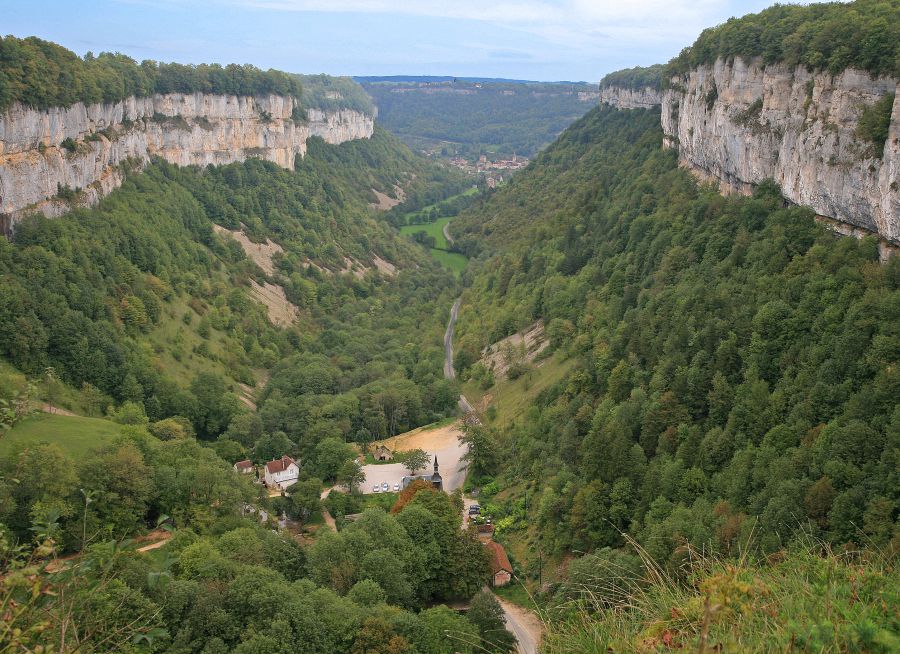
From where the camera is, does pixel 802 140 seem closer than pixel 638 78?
Yes

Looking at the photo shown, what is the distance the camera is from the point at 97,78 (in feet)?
208

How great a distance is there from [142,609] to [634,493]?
17599mm

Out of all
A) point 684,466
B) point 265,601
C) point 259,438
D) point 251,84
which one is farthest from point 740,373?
point 251,84

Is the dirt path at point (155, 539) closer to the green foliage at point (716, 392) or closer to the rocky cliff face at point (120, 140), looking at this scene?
the green foliage at point (716, 392)

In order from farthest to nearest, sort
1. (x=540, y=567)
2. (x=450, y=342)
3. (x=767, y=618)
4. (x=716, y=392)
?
(x=450, y=342) → (x=540, y=567) → (x=716, y=392) → (x=767, y=618)

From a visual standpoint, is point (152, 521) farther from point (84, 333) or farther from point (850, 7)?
point (850, 7)

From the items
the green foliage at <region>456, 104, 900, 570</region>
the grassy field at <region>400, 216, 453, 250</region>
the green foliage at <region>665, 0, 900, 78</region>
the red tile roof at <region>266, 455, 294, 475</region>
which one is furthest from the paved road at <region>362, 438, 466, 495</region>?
the grassy field at <region>400, 216, 453, 250</region>

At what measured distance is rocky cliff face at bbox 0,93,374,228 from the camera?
50.4 metres

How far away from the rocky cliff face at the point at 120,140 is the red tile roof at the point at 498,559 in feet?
115

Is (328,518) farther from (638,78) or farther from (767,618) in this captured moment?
(638,78)

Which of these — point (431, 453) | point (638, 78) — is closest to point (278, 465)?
point (431, 453)

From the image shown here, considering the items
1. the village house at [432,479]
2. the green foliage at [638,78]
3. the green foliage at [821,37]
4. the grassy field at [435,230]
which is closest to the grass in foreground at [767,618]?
the green foliage at [821,37]

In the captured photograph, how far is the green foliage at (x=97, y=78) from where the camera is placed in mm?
50906

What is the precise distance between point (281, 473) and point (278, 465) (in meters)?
0.55
